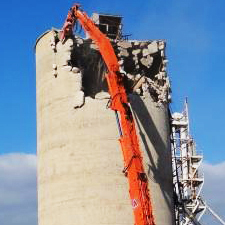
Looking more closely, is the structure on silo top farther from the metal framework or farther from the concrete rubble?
the metal framework

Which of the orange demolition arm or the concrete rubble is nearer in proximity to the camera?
the orange demolition arm

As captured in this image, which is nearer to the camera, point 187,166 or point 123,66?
point 123,66

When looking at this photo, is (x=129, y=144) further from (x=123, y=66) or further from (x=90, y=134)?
(x=123, y=66)

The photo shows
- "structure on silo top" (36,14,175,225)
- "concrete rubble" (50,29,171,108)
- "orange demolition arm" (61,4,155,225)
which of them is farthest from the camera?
"concrete rubble" (50,29,171,108)

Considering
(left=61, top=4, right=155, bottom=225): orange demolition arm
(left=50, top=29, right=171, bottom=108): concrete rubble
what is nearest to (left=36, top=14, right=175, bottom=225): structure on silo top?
(left=50, top=29, right=171, bottom=108): concrete rubble

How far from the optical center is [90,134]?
2325 cm

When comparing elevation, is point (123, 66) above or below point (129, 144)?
above

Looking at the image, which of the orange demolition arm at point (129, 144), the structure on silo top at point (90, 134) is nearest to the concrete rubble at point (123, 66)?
the structure on silo top at point (90, 134)

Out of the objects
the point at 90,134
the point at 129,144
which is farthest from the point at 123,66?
the point at 129,144

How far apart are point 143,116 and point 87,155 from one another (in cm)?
271

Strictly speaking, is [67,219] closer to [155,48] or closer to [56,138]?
[56,138]

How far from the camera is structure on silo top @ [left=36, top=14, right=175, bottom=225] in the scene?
2270 centimetres

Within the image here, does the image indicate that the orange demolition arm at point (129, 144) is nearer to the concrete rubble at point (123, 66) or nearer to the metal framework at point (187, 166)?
the concrete rubble at point (123, 66)

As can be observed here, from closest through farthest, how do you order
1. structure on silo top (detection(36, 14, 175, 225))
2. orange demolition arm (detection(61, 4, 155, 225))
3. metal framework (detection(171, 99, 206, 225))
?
orange demolition arm (detection(61, 4, 155, 225))
structure on silo top (detection(36, 14, 175, 225))
metal framework (detection(171, 99, 206, 225))
